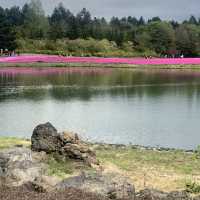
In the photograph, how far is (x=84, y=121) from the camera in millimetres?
24750

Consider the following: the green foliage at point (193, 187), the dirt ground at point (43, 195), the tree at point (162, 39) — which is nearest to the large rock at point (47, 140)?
the green foliage at point (193, 187)

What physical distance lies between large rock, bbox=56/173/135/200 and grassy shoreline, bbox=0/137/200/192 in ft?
9.16

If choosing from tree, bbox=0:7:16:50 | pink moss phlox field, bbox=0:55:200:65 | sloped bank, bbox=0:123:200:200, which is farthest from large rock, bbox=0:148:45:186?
tree, bbox=0:7:16:50

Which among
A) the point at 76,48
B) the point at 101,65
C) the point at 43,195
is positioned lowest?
the point at 101,65

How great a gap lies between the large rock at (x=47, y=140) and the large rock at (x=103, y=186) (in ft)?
14.0

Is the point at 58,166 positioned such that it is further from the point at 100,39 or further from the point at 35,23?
the point at 35,23

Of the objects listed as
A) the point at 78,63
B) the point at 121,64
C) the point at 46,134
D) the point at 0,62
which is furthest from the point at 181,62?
the point at 46,134

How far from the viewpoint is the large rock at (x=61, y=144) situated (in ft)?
41.1

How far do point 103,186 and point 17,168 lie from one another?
93.6 inches

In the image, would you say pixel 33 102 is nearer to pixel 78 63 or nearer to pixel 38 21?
pixel 78 63

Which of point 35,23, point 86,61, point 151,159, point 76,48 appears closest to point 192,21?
point 35,23

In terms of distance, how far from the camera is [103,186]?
7840 millimetres

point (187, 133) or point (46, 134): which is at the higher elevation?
point (46, 134)

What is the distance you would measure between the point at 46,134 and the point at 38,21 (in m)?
104
